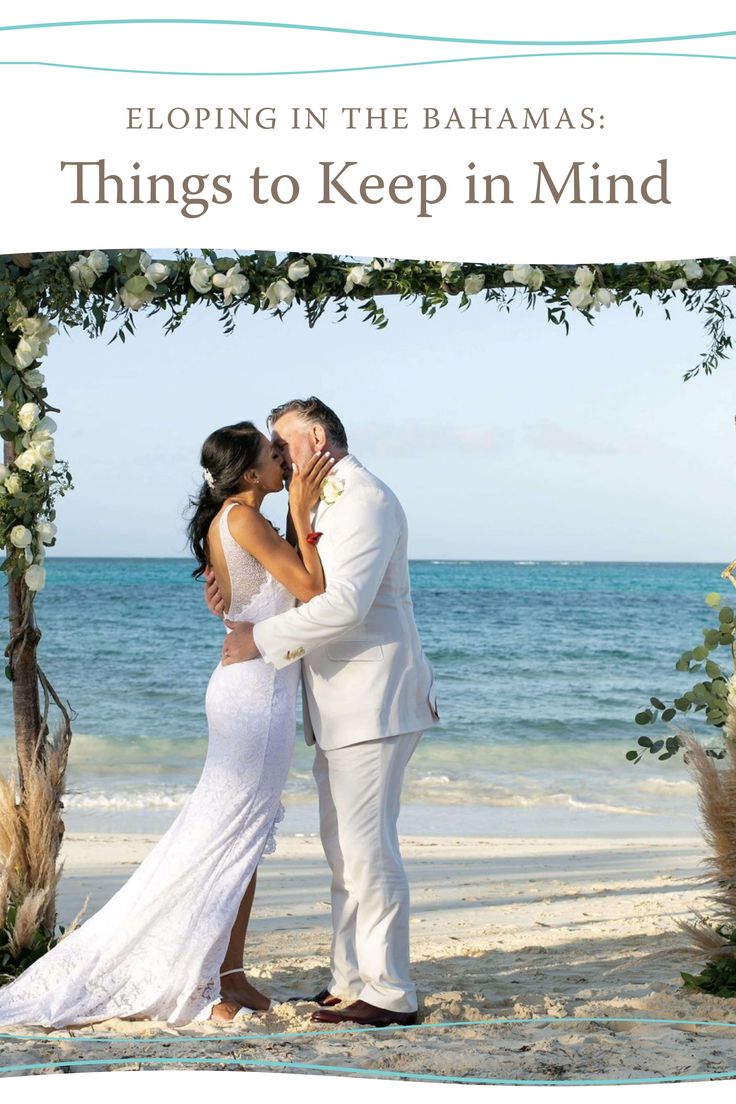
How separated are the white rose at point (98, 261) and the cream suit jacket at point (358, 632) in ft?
3.64

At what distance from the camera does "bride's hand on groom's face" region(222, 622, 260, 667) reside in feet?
13.1

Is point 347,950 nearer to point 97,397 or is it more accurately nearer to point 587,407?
point 97,397

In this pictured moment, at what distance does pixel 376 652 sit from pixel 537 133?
1.73 metres

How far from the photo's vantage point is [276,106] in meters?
3.79

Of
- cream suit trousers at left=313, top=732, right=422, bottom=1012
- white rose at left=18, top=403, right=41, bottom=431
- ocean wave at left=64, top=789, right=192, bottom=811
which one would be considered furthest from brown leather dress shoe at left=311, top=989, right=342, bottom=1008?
ocean wave at left=64, top=789, right=192, bottom=811

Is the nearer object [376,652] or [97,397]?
[376,652]

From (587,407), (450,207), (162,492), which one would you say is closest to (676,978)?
(450,207)

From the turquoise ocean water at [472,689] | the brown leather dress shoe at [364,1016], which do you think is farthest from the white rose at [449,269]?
the turquoise ocean water at [472,689]

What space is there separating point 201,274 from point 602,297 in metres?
1.47

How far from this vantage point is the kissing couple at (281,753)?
3.80 meters

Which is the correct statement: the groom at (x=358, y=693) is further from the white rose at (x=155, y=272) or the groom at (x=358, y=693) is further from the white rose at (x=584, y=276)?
the white rose at (x=584, y=276)

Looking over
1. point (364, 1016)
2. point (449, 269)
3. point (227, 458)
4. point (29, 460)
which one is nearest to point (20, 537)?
point (29, 460)

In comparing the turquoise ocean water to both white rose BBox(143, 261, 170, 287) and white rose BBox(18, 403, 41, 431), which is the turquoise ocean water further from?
white rose BBox(143, 261, 170, 287)

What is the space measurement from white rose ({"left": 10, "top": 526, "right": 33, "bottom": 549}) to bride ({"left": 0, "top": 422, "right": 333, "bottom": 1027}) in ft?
2.19
